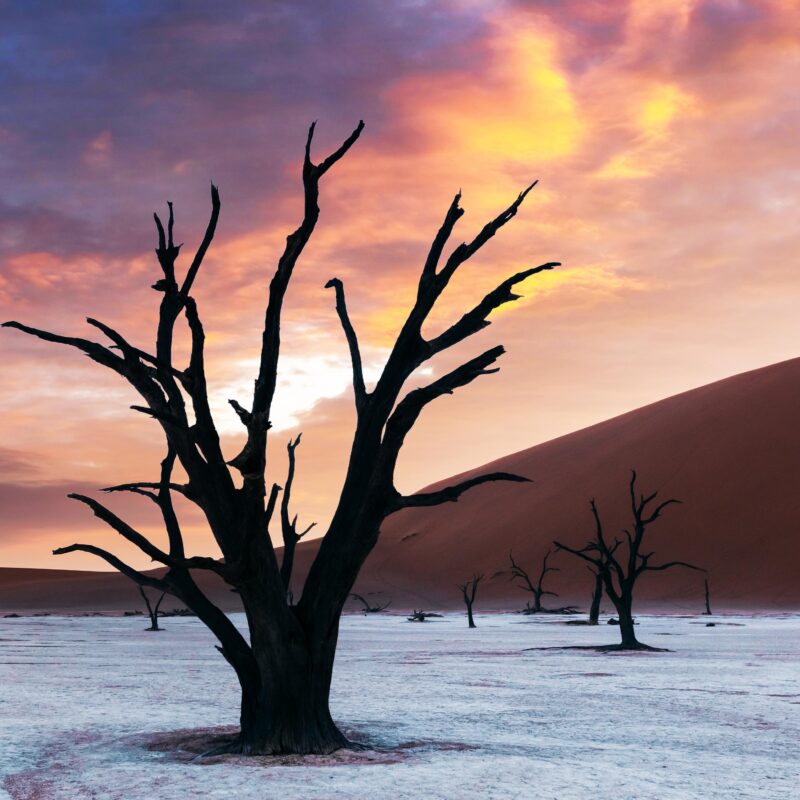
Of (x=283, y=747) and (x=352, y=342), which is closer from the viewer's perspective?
(x=283, y=747)

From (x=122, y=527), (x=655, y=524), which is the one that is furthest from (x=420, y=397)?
(x=655, y=524)

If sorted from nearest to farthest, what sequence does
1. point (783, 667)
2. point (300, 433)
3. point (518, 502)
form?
point (300, 433) → point (783, 667) → point (518, 502)

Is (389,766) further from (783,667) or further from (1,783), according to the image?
(783,667)

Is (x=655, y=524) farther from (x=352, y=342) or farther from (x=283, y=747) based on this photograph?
(x=283, y=747)

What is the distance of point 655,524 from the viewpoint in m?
85.8

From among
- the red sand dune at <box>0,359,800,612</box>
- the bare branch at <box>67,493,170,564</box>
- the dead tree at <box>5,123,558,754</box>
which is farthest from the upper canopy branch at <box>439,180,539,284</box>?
the red sand dune at <box>0,359,800,612</box>

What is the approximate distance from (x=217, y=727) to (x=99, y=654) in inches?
720

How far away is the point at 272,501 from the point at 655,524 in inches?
3006

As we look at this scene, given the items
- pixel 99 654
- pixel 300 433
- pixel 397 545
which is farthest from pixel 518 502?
pixel 300 433

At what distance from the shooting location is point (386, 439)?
11.8m

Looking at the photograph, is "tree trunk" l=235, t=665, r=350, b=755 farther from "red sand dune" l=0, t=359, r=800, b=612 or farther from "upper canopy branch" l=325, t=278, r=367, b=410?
"red sand dune" l=0, t=359, r=800, b=612

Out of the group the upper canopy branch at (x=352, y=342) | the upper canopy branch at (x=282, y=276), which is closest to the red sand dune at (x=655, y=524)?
the upper canopy branch at (x=352, y=342)

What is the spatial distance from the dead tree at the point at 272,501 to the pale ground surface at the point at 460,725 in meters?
1.03

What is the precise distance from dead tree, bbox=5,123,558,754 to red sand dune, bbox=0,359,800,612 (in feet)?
202
